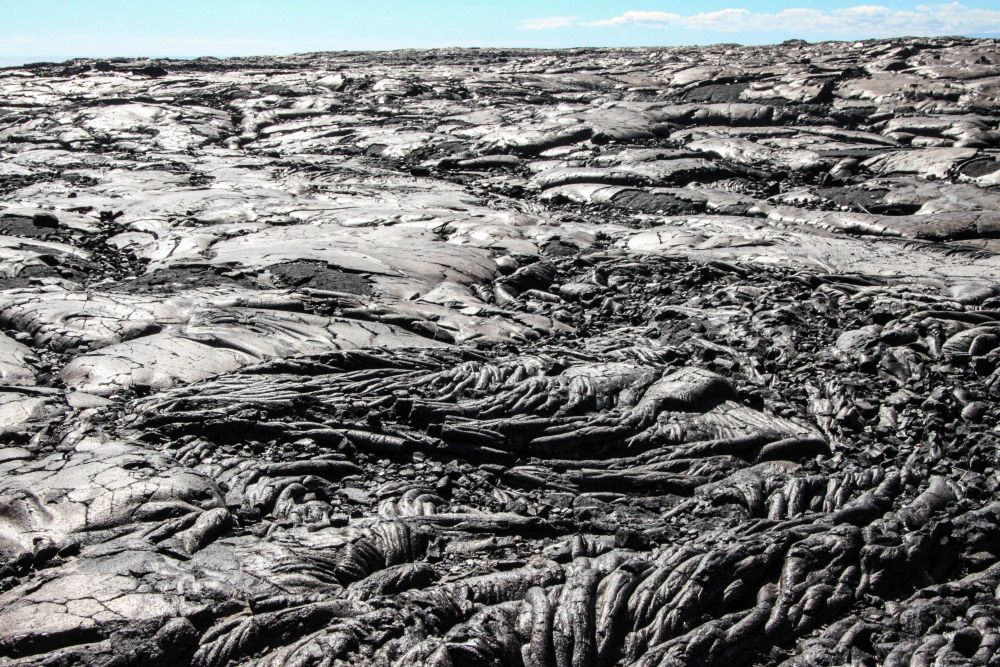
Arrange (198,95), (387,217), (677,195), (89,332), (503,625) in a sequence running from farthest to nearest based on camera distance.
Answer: (198,95), (677,195), (387,217), (89,332), (503,625)

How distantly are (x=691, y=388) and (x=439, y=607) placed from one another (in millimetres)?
2509

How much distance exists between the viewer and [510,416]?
4707mm

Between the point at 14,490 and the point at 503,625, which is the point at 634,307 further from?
the point at 14,490

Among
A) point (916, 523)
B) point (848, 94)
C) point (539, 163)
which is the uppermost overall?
point (848, 94)

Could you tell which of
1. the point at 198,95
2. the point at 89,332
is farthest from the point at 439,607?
the point at 198,95

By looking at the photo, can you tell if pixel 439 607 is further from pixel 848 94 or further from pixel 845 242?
pixel 848 94

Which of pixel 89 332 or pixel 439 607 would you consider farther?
pixel 89 332

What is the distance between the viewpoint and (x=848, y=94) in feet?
49.6

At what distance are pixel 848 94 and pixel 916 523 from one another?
44.9ft

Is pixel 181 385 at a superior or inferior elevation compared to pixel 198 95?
inferior

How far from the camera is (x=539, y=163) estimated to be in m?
12.3

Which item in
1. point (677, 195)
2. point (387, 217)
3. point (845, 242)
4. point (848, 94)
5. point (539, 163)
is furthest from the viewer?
point (848, 94)

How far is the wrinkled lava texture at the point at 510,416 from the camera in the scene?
10.1ft

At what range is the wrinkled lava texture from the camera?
3074mm
